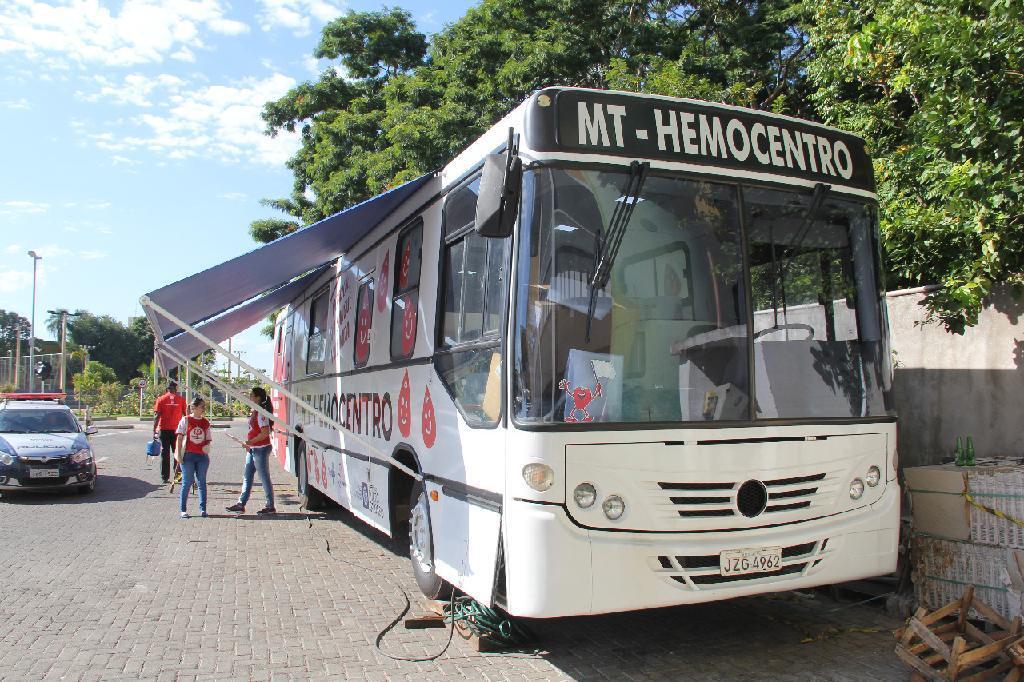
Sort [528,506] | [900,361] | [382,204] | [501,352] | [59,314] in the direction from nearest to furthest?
[528,506] → [501,352] → [382,204] → [900,361] → [59,314]

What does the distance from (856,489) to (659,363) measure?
156 cm

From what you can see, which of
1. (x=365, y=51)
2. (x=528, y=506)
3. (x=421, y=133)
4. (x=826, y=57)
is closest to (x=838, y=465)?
(x=528, y=506)

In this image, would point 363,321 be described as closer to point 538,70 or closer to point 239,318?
point 239,318

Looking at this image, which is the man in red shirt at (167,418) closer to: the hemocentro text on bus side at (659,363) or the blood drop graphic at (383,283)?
the blood drop graphic at (383,283)

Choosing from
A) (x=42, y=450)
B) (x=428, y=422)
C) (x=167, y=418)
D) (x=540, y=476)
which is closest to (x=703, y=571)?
(x=540, y=476)

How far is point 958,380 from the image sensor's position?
750cm

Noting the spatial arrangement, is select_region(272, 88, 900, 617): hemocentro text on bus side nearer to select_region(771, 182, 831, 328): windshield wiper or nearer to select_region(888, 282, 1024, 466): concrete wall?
select_region(771, 182, 831, 328): windshield wiper

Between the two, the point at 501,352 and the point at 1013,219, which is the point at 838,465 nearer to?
the point at 501,352

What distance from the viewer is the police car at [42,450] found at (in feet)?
41.9

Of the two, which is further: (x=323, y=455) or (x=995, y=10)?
(x=323, y=455)

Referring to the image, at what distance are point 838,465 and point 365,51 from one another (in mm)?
21826

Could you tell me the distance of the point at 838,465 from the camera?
496 centimetres

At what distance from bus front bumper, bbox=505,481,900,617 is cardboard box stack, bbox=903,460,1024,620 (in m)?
1.31

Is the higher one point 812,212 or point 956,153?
point 956,153
